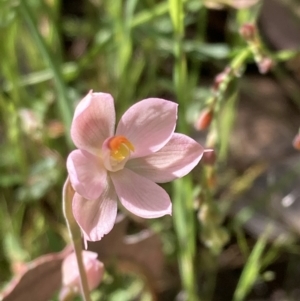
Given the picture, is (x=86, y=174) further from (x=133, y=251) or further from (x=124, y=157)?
(x=133, y=251)

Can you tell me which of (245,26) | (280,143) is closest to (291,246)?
(280,143)

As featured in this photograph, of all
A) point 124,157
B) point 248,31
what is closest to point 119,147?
point 124,157

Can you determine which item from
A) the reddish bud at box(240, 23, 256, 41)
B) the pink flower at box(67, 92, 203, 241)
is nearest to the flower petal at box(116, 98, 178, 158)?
the pink flower at box(67, 92, 203, 241)

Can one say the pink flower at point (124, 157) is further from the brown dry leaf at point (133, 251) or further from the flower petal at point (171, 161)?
the brown dry leaf at point (133, 251)

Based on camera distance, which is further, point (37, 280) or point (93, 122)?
point (37, 280)

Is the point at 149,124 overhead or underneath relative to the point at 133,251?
overhead

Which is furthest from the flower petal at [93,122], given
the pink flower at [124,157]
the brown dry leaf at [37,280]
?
the brown dry leaf at [37,280]

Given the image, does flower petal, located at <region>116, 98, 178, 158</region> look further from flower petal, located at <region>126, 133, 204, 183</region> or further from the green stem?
the green stem

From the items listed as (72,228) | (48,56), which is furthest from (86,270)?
(48,56)
